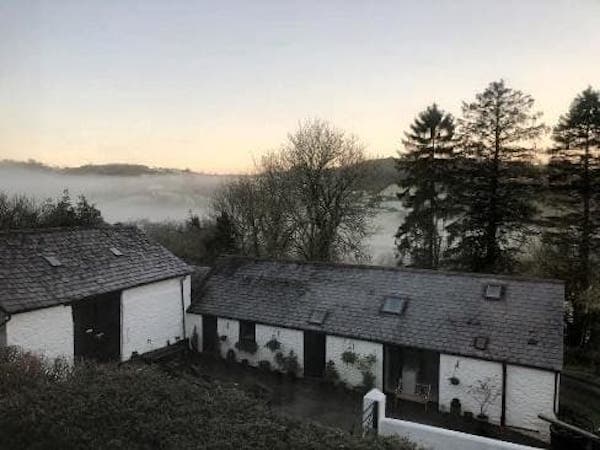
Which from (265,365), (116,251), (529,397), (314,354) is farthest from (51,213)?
(529,397)

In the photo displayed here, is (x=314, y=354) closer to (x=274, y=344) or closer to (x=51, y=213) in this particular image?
(x=274, y=344)

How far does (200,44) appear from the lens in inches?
822

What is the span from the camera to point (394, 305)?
19016mm

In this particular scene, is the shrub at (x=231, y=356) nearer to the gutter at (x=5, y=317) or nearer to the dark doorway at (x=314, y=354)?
the dark doorway at (x=314, y=354)

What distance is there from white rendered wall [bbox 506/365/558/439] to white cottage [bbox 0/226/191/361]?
13691mm

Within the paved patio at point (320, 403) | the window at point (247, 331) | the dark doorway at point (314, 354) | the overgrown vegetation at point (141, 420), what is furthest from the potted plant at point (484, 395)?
the window at point (247, 331)

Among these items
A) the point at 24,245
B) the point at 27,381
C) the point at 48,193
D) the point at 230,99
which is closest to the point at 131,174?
the point at 48,193

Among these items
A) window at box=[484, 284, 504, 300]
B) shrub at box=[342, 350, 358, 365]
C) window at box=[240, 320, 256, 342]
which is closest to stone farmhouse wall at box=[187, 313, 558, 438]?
shrub at box=[342, 350, 358, 365]

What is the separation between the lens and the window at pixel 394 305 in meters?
18.7

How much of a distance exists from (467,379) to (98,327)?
43.8 feet

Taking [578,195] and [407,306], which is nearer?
[407,306]

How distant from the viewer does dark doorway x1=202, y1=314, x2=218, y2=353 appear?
2206cm

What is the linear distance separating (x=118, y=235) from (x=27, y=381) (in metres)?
12.7

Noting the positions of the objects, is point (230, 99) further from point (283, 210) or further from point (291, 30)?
point (283, 210)
